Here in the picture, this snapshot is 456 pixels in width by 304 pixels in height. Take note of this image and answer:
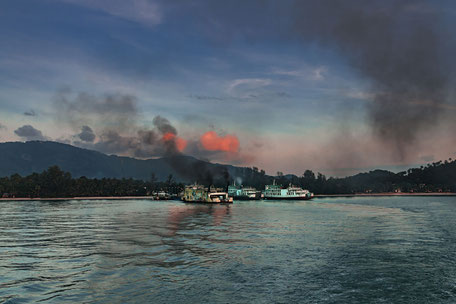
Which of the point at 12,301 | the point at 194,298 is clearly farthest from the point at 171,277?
the point at 12,301

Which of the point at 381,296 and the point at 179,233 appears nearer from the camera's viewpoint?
the point at 381,296

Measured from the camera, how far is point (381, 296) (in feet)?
106

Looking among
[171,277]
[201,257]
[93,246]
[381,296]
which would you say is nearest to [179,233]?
[93,246]

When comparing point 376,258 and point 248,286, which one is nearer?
point 248,286

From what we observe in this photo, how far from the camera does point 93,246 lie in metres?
56.2

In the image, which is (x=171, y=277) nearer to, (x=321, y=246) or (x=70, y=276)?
(x=70, y=276)

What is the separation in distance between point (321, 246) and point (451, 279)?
20.9 metres

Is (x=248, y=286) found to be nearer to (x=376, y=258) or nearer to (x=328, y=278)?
(x=328, y=278)

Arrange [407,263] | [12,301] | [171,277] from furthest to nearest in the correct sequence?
1. [407,263]
2. [171,277]
3. [12,301]

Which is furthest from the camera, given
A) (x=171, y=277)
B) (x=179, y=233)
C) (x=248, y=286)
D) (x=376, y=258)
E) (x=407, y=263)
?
(x=179, y=233)

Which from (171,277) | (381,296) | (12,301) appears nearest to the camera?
(12,301)

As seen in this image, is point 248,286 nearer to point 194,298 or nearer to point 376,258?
point 194,298

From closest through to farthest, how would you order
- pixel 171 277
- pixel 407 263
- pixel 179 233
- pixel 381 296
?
pixel 381 296 → pixel 171 277 → pixel 407 263 → pixel 179 233

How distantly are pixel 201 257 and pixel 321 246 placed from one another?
2025 cm
